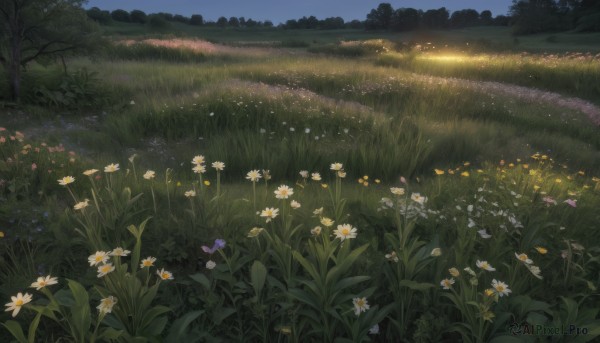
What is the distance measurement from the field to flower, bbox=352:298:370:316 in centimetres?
1

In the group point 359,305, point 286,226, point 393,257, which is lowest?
point 359,305

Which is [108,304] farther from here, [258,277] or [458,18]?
[458,18]

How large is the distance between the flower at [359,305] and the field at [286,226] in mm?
13

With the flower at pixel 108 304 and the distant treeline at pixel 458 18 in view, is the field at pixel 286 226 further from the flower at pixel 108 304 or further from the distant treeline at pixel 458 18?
the distant treeline at pixel 458 18

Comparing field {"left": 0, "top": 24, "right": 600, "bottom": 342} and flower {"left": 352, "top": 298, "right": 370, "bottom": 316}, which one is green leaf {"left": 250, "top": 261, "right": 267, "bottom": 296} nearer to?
field {"left": 0, "top": 24, "right": 600, "bottom": 342}

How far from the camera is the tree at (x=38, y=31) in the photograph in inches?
350

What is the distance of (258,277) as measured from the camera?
2.63 meters

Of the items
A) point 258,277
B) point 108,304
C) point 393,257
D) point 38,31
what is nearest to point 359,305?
point 393,257

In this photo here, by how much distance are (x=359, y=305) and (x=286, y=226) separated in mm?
724

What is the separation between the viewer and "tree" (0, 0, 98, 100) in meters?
8.90

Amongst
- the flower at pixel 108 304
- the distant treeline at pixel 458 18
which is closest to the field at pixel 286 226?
the flower at pixel 108 304

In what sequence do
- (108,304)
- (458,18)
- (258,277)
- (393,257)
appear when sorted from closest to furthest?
1. (108,304)
2. (258,277)
3. (393,257)
4. (458,18)

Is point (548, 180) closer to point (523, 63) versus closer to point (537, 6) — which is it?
point (523, 63)

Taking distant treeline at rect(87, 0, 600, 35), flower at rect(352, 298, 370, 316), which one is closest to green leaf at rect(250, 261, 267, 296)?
flower at rect(352, 298, 370, 316)
